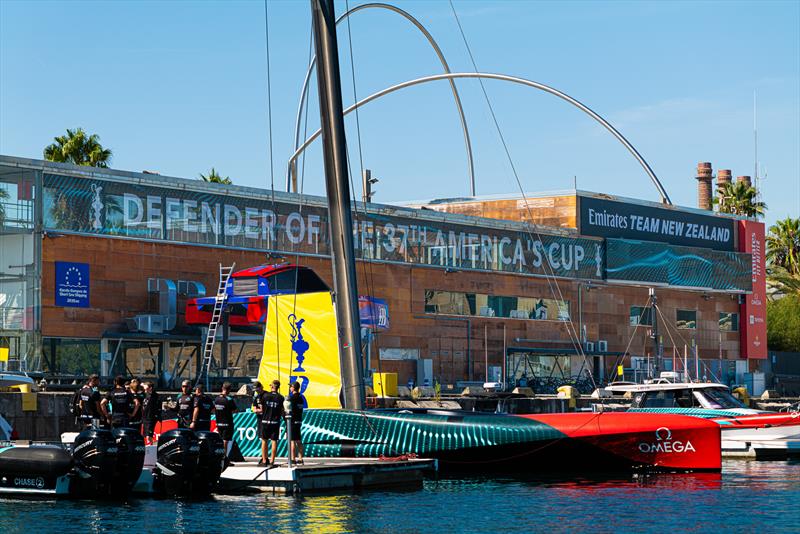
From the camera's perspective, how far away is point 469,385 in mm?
65125

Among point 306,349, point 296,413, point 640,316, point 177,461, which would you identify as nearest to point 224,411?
point 296,413

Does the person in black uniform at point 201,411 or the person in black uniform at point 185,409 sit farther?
the person in black uniform at point 185,409

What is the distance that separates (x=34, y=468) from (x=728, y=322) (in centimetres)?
6510

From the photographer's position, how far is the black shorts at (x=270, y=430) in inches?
1115

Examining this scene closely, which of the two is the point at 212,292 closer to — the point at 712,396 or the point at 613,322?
the point at 712,396

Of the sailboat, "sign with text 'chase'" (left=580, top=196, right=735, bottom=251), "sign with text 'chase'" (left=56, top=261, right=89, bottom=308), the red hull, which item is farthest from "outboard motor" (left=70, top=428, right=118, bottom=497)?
"sign with text 'chase'" (left=580, top=196, right=735, bottom=251)

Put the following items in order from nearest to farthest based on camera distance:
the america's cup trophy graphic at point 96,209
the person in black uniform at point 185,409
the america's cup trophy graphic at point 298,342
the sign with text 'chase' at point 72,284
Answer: the person in black uniform at point 185,409 → the america's cup trophy graphic at point 298,342 → the sign with text 'chase' at point 72,284 → the america's cup trophy graphic at point 96,209

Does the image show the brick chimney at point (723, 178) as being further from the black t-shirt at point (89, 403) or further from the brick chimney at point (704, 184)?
the black t-shirt at point (89, 403)

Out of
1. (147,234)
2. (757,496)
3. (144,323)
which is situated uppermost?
(147,234)

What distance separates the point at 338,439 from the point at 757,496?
9715 millimetres

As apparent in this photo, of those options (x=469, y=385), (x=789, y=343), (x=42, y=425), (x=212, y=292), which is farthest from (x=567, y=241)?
(x=42, y=425)

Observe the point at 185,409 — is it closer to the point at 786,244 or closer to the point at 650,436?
the point at 650,436

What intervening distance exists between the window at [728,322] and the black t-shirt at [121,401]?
61292mm

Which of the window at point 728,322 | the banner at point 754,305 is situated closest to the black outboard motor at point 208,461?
the window at point 728,322
